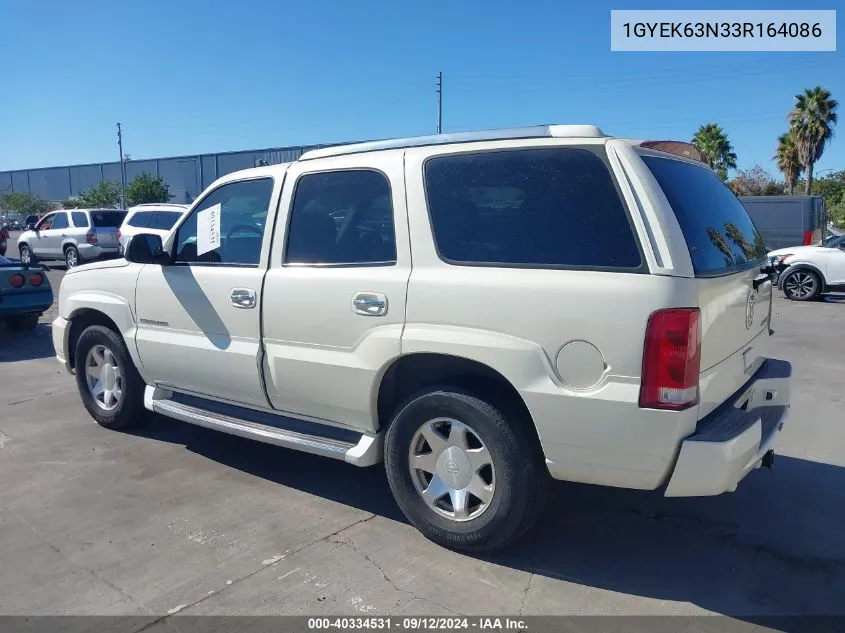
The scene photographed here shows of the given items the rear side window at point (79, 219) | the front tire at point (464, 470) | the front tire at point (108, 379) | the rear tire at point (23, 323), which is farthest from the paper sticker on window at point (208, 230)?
the rear side window at point (79, 219)

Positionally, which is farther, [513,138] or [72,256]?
[72,256]

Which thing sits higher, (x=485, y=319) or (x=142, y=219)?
(x=142, y=219)

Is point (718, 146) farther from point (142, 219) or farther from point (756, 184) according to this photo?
point (142, 219)

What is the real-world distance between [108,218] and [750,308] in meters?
20.1

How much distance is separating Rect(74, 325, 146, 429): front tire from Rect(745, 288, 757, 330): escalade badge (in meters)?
4.14

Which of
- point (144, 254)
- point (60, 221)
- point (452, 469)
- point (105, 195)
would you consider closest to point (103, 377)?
point (144, 254)

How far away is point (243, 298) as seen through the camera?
4176 mm

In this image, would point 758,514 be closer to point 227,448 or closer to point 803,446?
point 803,446

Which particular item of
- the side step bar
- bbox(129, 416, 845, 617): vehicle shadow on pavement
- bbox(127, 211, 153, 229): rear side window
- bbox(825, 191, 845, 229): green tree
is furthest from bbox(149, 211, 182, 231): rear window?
bbox(825, 191, 845, 229): green tree

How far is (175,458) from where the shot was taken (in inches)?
194

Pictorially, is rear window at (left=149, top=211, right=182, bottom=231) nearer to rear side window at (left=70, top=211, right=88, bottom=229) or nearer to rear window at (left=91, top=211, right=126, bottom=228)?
rear window at (left=91, top=211, right=126, bottom=228)

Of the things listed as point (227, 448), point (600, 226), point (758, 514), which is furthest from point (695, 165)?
point (227, 448)

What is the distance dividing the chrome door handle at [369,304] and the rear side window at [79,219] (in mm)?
18799

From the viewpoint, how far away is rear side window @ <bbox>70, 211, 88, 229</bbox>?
19958 mm
